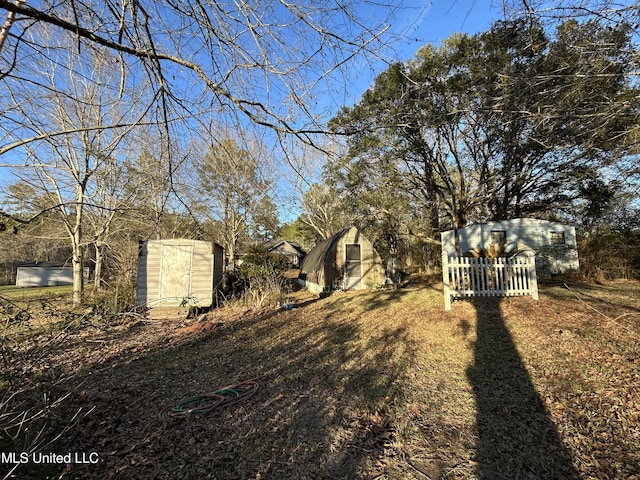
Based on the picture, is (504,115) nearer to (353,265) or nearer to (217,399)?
(217,399)

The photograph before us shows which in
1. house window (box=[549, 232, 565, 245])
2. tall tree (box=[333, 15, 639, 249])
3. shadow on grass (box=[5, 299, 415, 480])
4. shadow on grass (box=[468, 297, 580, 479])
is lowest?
shadow on grass (box=[5, 299, 415, 480])

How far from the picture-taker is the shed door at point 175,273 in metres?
10.1

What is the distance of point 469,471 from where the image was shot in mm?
2301

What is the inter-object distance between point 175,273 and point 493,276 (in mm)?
9863

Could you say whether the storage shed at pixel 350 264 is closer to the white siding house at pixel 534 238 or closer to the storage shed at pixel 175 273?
the white siding house at pixel 534 238

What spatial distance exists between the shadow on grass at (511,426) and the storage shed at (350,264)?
377 inches

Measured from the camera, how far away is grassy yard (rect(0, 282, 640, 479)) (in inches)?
96.3

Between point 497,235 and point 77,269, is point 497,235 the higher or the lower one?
the higher one

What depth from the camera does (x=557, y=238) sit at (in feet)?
49.0

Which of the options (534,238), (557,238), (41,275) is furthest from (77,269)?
(41,275)

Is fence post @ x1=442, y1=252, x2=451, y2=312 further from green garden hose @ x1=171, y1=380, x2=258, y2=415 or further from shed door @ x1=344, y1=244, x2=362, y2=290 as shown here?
shed door @ x1=344, y1=244, x2=362, y2=290

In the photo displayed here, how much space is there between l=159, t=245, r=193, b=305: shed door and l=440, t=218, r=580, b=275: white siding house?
11631 millimetres

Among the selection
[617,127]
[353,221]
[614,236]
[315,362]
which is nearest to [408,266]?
[353,221]

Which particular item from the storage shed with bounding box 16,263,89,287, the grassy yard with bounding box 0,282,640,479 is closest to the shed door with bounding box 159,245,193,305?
the grassy yard with bounding box 0,282,640,479
